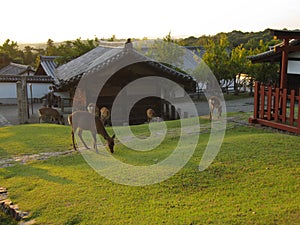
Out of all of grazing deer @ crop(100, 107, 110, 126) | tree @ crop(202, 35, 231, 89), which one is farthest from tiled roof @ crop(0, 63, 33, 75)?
grazing deer @ crop(100, 107, 110, 126)

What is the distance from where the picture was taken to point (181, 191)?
19.9 feet

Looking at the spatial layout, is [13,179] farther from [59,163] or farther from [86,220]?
[86,220]

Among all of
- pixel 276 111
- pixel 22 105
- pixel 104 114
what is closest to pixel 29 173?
pixel 104 114

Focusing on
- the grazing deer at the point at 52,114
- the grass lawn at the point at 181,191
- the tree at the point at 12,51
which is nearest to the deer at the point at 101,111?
the grazing deer at the point at 52,114

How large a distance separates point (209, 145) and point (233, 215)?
4.11 m

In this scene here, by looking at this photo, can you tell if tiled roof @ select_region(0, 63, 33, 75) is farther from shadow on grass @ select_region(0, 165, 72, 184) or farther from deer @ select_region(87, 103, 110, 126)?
shadow on grass @ select_region(0, 165, 72, 184)

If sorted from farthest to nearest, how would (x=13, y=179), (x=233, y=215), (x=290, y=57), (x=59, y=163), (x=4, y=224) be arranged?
(x=290, y=57) → (x=59, y=163) → (x=13, y=179) → (x=4, y=224) → (x=233, y=215)

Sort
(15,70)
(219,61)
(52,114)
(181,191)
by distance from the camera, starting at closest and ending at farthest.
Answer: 1. (181,191)
2. (52,114)
3. (219,61)
4. (15,70)

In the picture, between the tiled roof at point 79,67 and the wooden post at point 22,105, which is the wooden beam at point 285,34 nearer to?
the tiled roof at point 79,67

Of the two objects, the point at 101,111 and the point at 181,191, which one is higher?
the point at 101,111

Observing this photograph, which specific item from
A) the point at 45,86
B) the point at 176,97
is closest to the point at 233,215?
the point at 176,97

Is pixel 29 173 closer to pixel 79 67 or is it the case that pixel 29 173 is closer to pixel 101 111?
pixel 101 111

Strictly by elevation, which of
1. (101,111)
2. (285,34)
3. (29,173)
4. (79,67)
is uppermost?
(285,34)

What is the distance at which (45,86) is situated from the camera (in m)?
35.7
